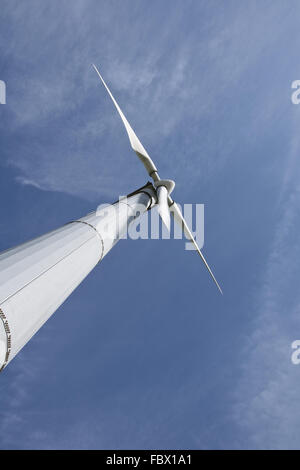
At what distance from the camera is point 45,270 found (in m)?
8.80

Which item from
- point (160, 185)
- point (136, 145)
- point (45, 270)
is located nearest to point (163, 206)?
point (160, 185)

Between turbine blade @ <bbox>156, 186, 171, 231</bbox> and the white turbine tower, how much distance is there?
21.2 ft

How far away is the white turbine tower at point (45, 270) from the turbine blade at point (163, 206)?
254 inches

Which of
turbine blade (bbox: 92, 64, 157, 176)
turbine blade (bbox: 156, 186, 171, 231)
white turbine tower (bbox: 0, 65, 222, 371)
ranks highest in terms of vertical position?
turbine blade (bbox: 92, 64, 157, 176)

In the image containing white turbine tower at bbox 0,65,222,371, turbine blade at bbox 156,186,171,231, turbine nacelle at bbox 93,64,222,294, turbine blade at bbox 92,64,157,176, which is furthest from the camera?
turbine blade at bbox 92,64,157,176

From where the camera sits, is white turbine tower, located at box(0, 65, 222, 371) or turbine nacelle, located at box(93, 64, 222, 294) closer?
white turbine tower, located at box(0, 65, 222, 371)

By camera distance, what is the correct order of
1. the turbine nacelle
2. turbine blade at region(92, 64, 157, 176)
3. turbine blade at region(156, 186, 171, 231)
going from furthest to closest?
turbine blade at region(92, 64, 157, 176)
the turbine nacelle
turbine blade at region(156, 186, 171, 231)

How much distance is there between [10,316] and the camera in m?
7.04

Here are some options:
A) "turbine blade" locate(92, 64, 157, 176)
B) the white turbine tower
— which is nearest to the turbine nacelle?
"turbine blade" locate(92, 64, 157, 176)

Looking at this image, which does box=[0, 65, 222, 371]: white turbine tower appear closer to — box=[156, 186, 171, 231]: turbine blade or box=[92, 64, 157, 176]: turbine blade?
box=[156, 186, 171, 231]: turbine blade

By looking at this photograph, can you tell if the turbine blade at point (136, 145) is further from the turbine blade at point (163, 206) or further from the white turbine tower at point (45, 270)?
the white turbine tower at point (45, 270)

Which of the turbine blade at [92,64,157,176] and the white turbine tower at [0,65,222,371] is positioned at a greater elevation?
the turbine blade at [92,64,157,176]

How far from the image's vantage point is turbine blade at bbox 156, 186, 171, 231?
2161 cm

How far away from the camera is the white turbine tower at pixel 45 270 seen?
7.26 metres
